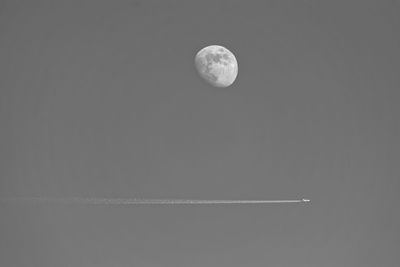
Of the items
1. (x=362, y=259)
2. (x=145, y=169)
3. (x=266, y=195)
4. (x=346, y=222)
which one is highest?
(x=145, y=169)

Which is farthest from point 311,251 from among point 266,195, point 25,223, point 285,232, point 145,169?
point 25,223

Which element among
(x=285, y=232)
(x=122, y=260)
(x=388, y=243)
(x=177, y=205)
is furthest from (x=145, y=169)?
(x=388, y=243)

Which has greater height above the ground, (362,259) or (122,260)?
(122,260)

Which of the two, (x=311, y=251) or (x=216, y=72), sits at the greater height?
(x=216, y=72)

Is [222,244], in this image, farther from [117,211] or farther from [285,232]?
[117,211]

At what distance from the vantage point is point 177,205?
12391 millimetres

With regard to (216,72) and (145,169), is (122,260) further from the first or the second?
(216,72)

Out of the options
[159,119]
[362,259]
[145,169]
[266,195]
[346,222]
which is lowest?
[362,259]

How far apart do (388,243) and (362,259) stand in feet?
2.42

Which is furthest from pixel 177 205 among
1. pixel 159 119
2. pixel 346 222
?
pixel 346 222

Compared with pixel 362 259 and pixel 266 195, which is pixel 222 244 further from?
pixel 362 259

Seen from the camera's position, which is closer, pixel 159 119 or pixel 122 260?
pixel 122 260

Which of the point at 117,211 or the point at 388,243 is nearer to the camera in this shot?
the point at 117,211

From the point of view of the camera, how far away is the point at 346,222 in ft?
42.5
